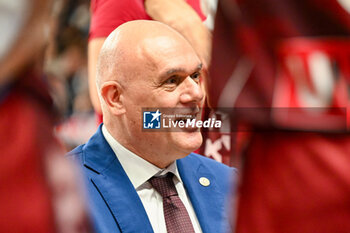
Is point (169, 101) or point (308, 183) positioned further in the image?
point (169, 101)

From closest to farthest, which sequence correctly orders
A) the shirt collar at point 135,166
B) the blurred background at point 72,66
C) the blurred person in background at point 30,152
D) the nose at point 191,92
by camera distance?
the blurred person in background at point 30,152
the blurred background at point 72,66
the nose at point 191,92
the shirt collar at point 135,166

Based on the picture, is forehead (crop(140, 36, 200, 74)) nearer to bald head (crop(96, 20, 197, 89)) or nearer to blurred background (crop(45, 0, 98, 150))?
bald head (crop(96, 20, 197, 89))

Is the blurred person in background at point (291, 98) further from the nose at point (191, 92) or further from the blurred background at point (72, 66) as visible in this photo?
the nose at point (191, 92)

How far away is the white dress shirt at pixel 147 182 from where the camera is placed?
0.95 meters

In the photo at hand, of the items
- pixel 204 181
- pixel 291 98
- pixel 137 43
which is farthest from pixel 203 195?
pixel 291 98

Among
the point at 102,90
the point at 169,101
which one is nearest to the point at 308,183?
the point at 169,101

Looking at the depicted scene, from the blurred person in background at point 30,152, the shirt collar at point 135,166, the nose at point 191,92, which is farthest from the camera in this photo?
the shirt collar at point 135,166

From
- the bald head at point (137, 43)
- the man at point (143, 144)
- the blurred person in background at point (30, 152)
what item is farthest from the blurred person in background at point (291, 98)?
the bald head at point (137, 43)

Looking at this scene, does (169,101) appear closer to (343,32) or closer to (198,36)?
(198,36)

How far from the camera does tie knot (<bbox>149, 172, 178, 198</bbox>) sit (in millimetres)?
979

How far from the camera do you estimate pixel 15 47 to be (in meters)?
0.28

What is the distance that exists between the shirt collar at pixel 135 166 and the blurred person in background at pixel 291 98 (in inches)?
23.9

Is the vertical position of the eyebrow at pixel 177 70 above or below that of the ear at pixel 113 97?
above

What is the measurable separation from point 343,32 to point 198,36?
1.91 feet
